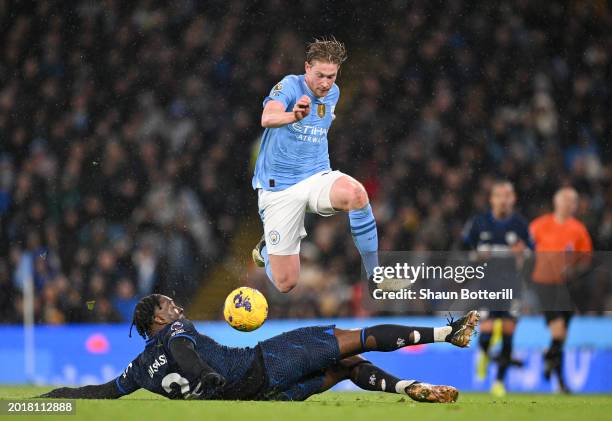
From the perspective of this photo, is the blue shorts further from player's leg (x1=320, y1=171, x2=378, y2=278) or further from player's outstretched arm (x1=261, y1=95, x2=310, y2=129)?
player's outstretched arm (x1=261, y1=95, x2=310, y2=129)

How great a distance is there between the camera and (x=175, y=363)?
606 centimetres

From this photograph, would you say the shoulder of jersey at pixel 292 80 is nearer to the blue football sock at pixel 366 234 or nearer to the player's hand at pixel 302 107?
the player's hand at pixel 302 107

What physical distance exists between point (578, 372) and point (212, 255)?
3765 mm

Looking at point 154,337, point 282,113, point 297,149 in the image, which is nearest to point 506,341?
point 297,149

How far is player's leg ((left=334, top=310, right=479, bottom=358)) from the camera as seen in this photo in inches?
249

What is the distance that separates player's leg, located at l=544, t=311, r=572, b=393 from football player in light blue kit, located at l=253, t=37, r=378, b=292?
10.7 ft

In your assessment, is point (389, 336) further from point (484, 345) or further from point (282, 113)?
point (484, 345)

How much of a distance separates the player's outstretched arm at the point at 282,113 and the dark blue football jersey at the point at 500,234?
362 cm

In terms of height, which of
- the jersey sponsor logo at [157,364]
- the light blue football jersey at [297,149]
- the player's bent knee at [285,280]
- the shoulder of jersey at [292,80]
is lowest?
the jersey sponsor logo at [157,364]

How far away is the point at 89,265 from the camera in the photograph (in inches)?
453

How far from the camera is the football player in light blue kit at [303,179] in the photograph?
7.25m

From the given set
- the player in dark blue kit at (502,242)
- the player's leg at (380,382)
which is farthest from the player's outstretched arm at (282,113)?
the player in dark blue kit at (502,242)

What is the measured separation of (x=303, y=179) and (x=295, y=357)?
1.72 m
